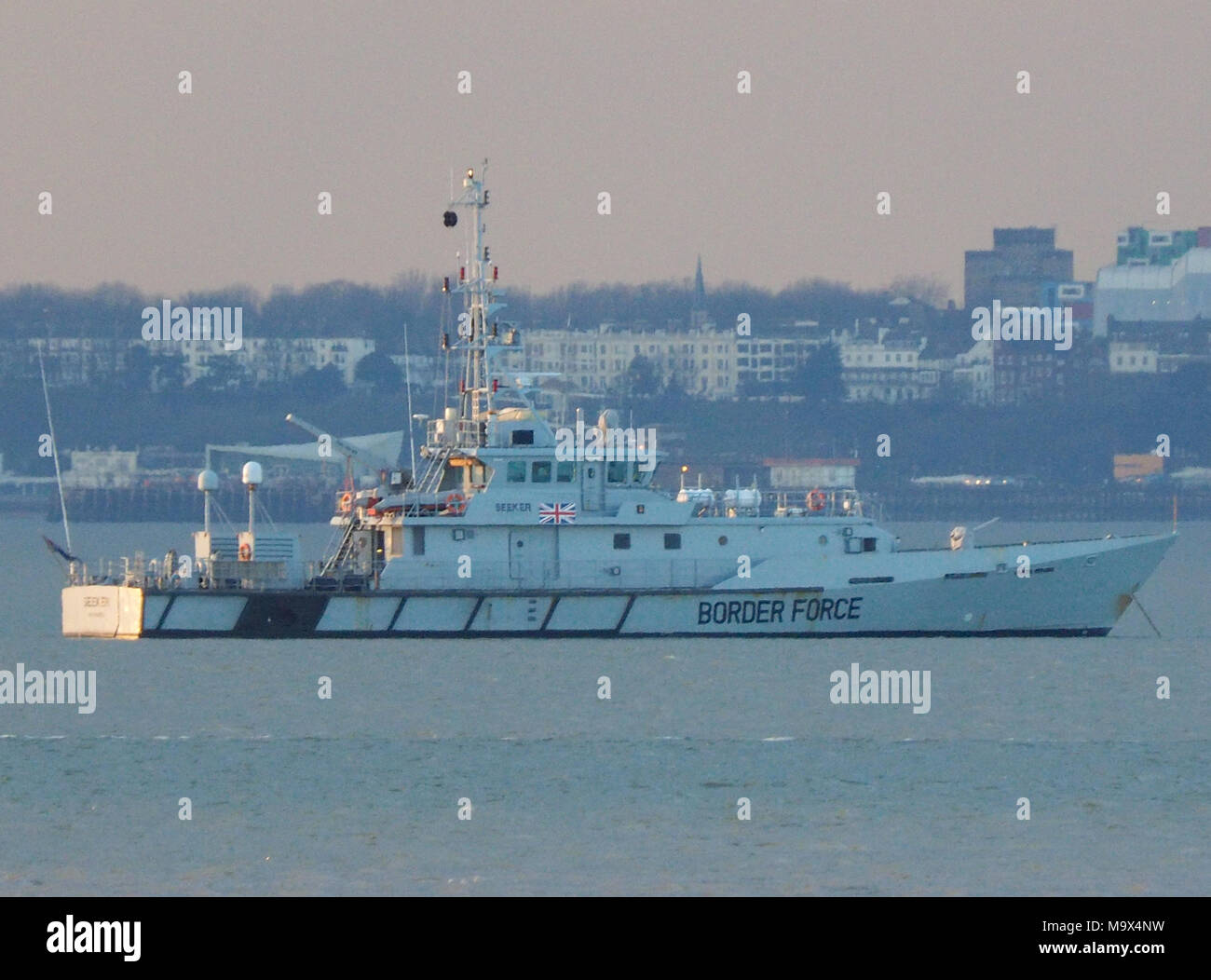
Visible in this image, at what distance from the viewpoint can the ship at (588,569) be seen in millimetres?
47250

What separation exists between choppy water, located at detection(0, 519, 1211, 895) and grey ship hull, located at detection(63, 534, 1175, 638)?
0.42m

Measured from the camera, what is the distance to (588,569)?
47531mm

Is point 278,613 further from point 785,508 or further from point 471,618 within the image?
point 785,508

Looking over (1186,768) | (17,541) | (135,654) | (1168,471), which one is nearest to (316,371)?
(17,541)

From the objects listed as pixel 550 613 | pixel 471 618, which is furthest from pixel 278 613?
pixel 550 613

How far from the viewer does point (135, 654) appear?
4769 centimetres

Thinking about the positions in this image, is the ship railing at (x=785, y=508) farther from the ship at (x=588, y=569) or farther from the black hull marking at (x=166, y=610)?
the black hull marking at (x=166, y=610)

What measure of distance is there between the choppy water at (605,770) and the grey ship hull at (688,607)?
0.42 meters

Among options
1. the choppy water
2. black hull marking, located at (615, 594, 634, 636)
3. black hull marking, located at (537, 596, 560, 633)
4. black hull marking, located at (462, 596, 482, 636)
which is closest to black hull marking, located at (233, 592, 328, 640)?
the choppy water

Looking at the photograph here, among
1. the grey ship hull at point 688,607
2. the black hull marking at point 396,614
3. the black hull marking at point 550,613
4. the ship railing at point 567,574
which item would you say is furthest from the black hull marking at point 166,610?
the black hull marking at point 550,613
